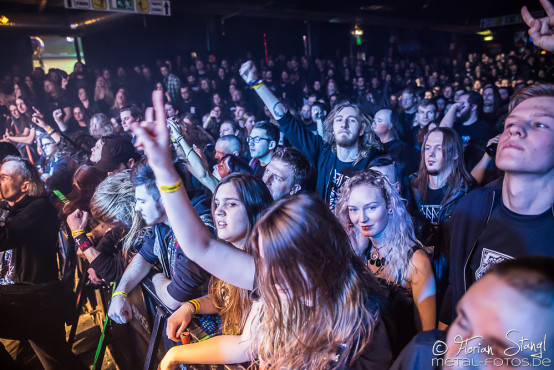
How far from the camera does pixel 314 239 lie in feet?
3.66

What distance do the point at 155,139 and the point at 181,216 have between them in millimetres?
282

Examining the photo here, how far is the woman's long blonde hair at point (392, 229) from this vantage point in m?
1.68

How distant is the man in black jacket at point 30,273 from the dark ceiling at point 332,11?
28.2ft

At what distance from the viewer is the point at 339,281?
1171mm

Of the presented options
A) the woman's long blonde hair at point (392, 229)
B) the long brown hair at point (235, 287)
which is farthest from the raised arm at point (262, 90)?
the woman's long blonde hair at point (392, 229)

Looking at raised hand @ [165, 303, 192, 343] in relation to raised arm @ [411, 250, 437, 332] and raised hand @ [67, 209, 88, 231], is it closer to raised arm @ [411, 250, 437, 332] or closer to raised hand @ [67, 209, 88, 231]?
raised arm @ [411, 250, 437, 332]

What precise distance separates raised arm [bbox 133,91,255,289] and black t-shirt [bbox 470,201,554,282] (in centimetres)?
96

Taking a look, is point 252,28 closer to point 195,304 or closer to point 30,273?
point 30,273

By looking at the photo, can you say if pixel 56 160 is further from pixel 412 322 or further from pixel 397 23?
pixel 397 23

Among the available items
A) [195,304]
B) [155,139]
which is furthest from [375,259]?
[155,139]

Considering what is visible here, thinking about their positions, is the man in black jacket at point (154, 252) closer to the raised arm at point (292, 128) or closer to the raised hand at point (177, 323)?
the raised hand at point (177, 323)

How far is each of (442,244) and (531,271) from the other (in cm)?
106

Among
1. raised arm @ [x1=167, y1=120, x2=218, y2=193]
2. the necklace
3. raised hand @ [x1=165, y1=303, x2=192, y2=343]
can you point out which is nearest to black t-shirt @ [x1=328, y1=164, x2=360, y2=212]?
the necklace

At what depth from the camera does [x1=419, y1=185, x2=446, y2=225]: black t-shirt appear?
8.74 feet
